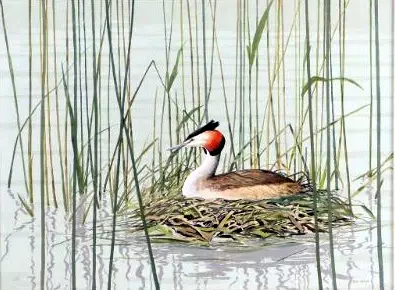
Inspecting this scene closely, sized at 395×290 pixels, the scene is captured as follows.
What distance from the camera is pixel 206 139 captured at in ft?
4.94

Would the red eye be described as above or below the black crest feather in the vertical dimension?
below

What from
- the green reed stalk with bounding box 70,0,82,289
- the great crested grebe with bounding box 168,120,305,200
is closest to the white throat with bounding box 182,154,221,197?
the great crested grebe with bounding box 168,120,305,200

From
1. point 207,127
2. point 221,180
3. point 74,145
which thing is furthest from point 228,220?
point 74,145

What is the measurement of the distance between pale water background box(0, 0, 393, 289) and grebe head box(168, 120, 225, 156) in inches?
1.2

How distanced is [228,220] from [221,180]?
0.07 metres

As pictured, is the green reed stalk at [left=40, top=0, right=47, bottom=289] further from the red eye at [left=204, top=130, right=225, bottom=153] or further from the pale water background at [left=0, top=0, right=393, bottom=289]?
the red eye at [left=204, top=130, right=225, bottom=153]

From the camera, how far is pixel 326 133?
4.94ft

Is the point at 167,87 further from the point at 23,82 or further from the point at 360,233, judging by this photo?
the point at 360,233

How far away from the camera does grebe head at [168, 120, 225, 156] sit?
1501 millimetres

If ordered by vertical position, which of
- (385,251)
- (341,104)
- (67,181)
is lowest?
(385,251)

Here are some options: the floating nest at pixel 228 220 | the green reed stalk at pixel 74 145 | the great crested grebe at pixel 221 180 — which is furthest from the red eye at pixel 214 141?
the green reed stalk at pixel 74 145

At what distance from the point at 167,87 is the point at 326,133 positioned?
0.30 metres

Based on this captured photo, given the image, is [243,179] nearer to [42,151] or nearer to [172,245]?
[172,245]

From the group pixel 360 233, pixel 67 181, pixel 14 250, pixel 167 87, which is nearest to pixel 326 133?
pixel 360 233
